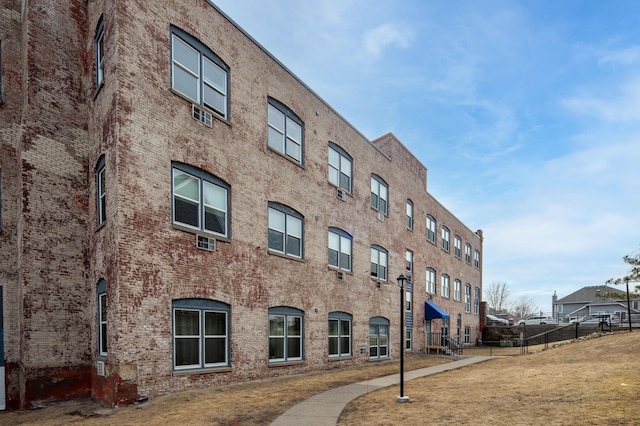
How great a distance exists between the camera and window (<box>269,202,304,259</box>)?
1669cm

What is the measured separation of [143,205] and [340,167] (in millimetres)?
11804

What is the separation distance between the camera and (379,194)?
2553 centimetres

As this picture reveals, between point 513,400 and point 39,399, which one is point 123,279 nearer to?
point 39,399

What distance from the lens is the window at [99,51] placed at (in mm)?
13023

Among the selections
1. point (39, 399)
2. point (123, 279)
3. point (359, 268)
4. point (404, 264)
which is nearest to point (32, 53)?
point (123, 279)

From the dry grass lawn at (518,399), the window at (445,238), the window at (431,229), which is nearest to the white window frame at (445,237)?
the window at (445,238)

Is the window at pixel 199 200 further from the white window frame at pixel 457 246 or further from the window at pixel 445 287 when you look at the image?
the white window frame at pixel 457 246

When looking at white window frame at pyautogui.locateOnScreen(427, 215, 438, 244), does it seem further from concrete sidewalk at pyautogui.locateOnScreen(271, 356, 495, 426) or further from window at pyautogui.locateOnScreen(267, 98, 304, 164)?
concrete sidewalk at pyautogui.locateOnScreen(271, 356, 495, 426)

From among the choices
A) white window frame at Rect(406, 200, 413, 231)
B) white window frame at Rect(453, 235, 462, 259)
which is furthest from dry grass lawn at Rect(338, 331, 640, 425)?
white window frame at Rect(453, 235, 462, 259)

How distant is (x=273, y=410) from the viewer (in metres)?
10.1

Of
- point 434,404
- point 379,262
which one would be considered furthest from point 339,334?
point 434,404

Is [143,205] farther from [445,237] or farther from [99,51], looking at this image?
[445,237]

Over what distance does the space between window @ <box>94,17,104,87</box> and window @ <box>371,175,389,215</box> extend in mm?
15319

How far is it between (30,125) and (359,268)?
15423 mm
